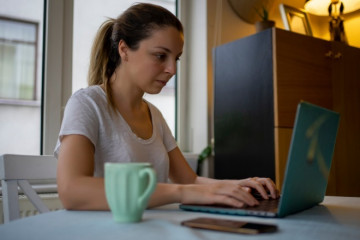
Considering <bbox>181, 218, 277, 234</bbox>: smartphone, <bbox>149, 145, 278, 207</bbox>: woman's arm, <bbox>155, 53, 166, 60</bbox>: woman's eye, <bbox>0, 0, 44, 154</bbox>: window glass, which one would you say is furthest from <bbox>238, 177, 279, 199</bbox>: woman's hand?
<bbox>0, 0, 44, 154</bbox>: window glass

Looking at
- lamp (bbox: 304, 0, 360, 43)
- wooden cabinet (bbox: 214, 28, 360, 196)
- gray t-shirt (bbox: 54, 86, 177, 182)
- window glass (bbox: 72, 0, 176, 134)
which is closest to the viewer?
gray t-shirt (bbox: 54, 86, 177, 182)

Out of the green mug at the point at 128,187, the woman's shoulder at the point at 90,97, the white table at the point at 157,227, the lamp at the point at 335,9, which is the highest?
the lamp at the point at 335,9

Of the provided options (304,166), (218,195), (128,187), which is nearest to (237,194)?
(218,195)

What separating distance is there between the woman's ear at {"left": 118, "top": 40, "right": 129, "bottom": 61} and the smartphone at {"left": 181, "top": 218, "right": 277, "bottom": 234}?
0.76 meters

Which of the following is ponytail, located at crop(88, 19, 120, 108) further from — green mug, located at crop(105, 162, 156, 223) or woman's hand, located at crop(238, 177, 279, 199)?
green mug, located at crop(105, 162, 156, 223)

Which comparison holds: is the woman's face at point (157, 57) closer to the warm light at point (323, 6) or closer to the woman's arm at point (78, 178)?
the woman's arm at point (78, 178)

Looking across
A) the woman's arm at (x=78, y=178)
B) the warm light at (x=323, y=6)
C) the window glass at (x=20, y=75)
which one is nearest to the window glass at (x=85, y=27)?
the window glass at (x=20, y=75)

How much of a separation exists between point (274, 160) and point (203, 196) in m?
1.20

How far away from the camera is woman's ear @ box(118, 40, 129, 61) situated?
1.23m

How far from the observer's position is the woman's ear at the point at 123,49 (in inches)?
48.4

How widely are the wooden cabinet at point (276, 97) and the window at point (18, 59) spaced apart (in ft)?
3.33

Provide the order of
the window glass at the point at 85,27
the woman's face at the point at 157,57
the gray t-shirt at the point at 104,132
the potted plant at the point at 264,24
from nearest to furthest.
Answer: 1. the gray t-shirt at the point at 104,132
2. the woman's face at the point at 157,57
3. the window glass at the point at 85,27
4. the potted plant at the point at 264,24

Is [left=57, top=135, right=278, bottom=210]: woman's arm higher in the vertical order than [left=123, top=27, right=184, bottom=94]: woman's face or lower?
lower

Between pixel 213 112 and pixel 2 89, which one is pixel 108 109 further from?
pixel 213 112
